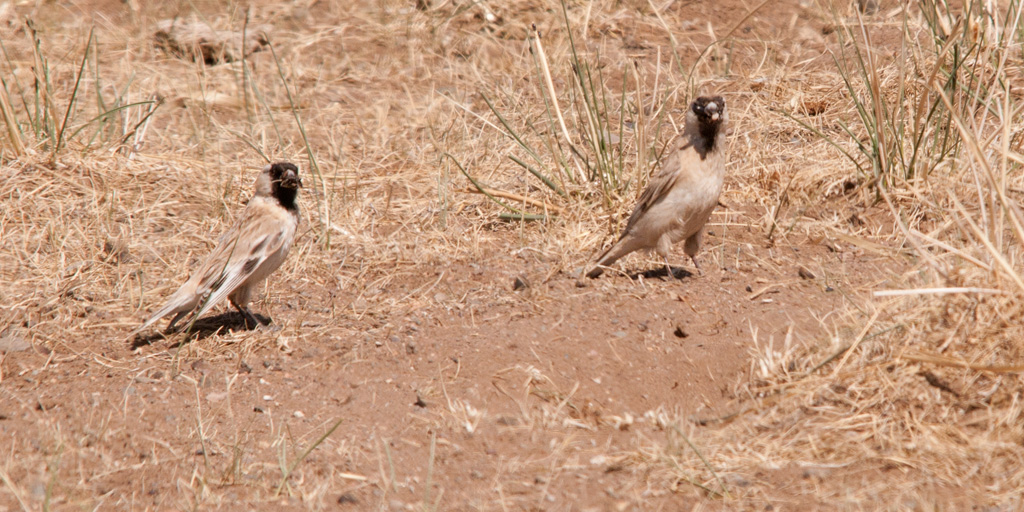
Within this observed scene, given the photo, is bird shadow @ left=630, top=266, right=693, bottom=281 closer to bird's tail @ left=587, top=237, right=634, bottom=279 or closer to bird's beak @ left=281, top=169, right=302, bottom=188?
bird's tail @ left=587, top=237, right=634, bottom=279

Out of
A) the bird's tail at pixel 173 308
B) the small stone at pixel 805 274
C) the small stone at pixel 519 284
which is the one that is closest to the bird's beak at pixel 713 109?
the small stone at pixel 805 274

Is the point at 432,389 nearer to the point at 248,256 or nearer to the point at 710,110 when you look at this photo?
the point at 248,256

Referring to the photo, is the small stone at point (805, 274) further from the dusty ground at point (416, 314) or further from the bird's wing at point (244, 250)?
the bird's wing at point (244, 250)

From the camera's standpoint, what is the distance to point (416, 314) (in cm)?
486

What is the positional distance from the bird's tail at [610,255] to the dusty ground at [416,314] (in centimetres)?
8

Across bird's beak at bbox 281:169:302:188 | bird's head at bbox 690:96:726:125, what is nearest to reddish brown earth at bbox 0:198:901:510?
bird's beak at bbox 281:169:302:188

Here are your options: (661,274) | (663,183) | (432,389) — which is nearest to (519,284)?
(661,274)

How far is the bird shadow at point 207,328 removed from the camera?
482 cm

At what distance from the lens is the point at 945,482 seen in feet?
10.7

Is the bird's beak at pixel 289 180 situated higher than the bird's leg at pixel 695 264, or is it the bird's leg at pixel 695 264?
the bird's beak at pixel 289 180

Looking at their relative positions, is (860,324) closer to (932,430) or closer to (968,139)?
(932,430)

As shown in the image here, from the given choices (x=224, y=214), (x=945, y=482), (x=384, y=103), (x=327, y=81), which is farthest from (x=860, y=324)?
(x=327, y=81)

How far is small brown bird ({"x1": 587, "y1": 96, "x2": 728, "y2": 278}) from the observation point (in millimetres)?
5121

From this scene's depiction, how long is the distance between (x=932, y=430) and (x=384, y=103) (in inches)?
198
